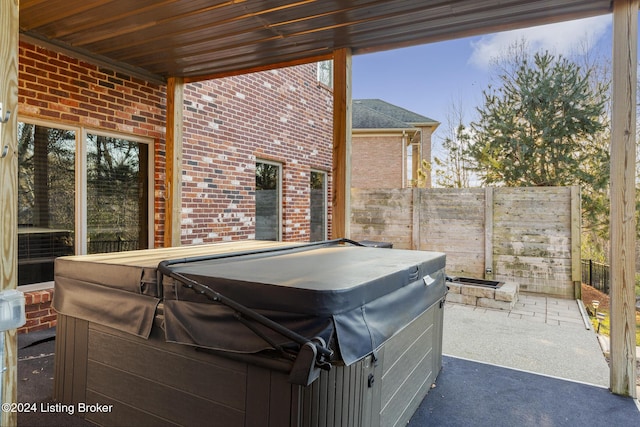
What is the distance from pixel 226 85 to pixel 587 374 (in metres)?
5.51

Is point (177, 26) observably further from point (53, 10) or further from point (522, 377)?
point (522, 377)

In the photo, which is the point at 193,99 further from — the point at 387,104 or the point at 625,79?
the point at 387,104

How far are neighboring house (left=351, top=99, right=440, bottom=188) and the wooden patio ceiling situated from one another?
9504 mm

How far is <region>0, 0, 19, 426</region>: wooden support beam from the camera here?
130 centimetres

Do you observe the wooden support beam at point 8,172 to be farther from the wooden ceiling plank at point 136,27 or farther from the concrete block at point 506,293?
the concrete block at point 506,293

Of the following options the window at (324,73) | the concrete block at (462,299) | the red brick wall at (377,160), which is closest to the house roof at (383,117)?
the red brick wall at (377,160)

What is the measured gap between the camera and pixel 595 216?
7996mm


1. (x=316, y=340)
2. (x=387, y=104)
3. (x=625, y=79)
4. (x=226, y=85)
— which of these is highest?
(x=387, y=104)

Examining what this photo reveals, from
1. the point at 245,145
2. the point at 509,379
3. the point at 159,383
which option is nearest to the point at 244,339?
the point at 159,383

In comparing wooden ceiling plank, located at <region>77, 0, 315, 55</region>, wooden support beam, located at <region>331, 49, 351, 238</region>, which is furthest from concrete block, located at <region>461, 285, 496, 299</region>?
wooden ceiling plank, located at <region>77, 0, 315, 55</region>

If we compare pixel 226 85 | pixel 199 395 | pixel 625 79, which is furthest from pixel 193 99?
pixel 625 79

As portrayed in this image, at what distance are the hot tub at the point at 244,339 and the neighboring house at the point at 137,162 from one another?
68.6 inches

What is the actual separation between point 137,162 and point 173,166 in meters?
0.44

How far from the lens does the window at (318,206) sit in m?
7.98
